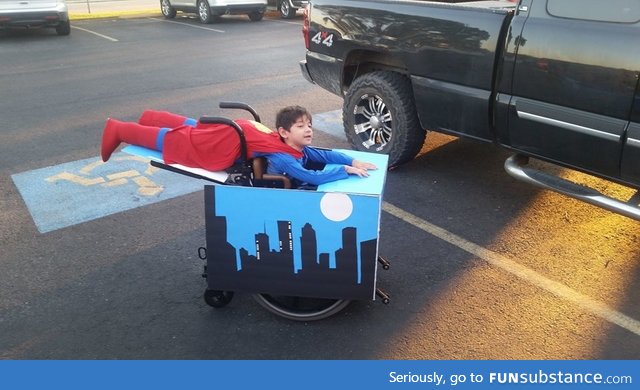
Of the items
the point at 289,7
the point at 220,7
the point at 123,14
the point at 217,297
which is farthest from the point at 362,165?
the point at 123,14

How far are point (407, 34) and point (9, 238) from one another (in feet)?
10.5

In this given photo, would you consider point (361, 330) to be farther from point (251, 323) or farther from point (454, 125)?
point (454, 125)

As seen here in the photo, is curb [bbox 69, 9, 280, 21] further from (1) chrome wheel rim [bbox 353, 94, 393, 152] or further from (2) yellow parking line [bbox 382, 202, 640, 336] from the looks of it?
(2) yellow parking line [bbox 382, 202, 640, 336]

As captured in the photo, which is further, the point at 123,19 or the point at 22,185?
the point at 123,19

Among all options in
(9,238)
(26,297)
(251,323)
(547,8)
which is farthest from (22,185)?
(547,8)

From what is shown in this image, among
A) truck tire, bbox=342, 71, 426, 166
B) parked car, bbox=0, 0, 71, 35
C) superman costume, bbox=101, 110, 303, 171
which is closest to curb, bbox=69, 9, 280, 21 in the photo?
parked car, bbox=0, 0, 71, 35

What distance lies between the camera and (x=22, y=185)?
4.76 m

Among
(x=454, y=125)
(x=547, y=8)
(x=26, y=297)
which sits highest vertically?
(x=547, y=8)

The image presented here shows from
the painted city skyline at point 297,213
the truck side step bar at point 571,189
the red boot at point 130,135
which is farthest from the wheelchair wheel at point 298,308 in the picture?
the truck side step bar at point 571,189

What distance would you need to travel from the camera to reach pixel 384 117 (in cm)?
489

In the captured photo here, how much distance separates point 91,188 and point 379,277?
2.61 metres

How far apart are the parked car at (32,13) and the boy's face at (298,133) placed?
12030 mm

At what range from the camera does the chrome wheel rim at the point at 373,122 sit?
16.0ft

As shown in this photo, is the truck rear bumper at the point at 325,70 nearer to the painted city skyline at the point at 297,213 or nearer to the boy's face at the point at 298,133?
the boy's face at the point at 298,133
